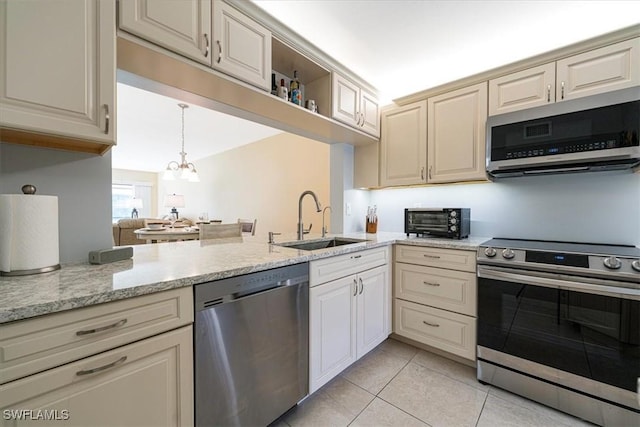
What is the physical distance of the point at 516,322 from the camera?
163cm

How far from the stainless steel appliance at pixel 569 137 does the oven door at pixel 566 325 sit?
79 centimetres

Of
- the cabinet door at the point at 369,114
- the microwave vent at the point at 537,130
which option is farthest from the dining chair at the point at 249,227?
the microwave vent at the point at 537,130

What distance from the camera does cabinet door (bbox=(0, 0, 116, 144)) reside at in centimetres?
86

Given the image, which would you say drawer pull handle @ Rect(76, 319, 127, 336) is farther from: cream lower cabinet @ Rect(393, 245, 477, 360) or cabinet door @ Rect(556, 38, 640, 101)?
cabinet door @ Rect(556, 38, 640, 101)

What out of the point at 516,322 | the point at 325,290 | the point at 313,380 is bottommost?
the point at 313,380

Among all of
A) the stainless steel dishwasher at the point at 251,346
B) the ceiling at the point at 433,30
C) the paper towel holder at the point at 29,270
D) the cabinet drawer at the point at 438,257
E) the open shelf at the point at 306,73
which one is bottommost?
the stainless steel dishwasher at the point at 251,346

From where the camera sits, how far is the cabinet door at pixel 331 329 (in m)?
1.49

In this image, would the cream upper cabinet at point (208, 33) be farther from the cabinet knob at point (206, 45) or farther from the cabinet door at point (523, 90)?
the cabinet door at point (523, 90)

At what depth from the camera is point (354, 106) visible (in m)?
2.28

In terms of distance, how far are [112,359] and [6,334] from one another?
0.89 feet

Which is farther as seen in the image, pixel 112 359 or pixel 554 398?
pixel 554 398

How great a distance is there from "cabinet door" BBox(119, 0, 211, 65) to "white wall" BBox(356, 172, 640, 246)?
2308 mm

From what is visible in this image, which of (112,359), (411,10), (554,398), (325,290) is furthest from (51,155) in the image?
(554,398)

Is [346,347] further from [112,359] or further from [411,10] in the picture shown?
[411,10]
